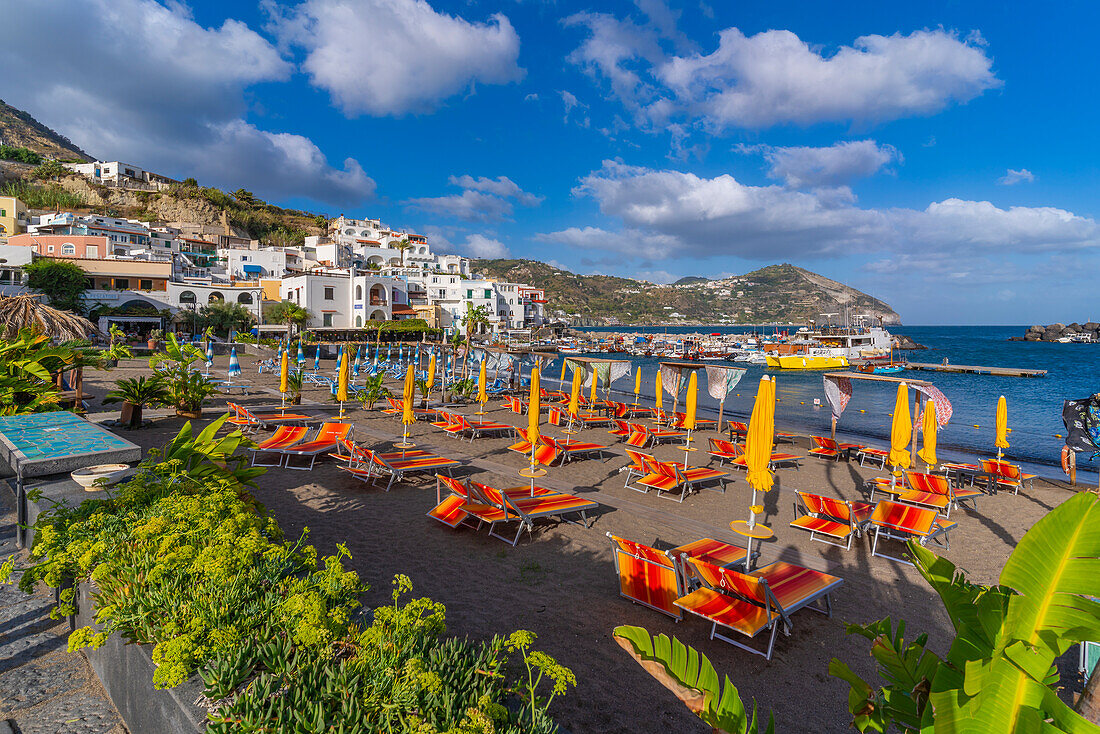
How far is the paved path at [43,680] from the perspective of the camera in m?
2.75

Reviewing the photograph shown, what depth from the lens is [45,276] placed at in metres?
34.2

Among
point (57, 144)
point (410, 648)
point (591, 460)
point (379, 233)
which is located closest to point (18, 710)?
point (410, 648)

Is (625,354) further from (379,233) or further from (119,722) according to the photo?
(119,722)

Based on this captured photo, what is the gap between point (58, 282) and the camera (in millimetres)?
34594

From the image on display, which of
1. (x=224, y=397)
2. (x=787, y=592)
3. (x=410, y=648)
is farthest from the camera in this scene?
(x=224, y=397)

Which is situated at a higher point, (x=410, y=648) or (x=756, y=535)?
(x=410, y=648)

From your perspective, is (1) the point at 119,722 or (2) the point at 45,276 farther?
(2) the point at 45,276

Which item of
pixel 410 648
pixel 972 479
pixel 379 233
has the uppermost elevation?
pixel 379 233

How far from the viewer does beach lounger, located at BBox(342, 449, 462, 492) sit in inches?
348

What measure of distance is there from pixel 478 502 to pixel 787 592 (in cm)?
416

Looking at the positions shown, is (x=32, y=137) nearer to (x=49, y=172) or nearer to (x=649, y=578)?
(x=49, y=172)

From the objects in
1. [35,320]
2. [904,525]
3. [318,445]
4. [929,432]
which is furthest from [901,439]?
[35,320]

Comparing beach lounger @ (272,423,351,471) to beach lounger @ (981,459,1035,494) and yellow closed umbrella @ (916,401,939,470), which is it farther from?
beach lounger @ (981,459,1035,494)

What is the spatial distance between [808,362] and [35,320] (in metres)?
57.2
